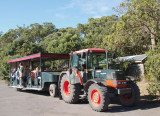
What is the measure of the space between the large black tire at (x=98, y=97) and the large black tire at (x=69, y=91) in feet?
3.51

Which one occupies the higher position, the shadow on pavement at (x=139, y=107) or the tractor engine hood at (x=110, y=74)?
the tractor engine hood at (x=110, y=74)

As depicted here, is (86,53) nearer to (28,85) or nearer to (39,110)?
(39,110)

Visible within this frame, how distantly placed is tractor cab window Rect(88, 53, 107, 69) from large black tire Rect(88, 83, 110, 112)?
1.23 m

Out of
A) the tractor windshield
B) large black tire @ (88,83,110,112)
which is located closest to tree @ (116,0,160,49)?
the tractor windshield

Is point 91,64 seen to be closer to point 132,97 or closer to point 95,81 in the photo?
point 95,81

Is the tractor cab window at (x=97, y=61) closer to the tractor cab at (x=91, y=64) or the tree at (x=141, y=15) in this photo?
the tractor cab at (x=91, y=64)

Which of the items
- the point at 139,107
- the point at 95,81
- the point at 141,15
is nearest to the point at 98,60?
the point at 95,81

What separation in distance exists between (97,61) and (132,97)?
2.14 metres

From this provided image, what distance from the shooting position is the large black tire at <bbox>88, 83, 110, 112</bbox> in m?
6.40

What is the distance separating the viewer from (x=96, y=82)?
6754 millimetres

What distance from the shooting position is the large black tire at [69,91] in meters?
7.92

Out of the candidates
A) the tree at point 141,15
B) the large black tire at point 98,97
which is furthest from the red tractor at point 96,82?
the tree at point 141,15

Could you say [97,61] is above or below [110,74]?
above

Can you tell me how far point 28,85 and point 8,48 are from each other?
20.2 m
